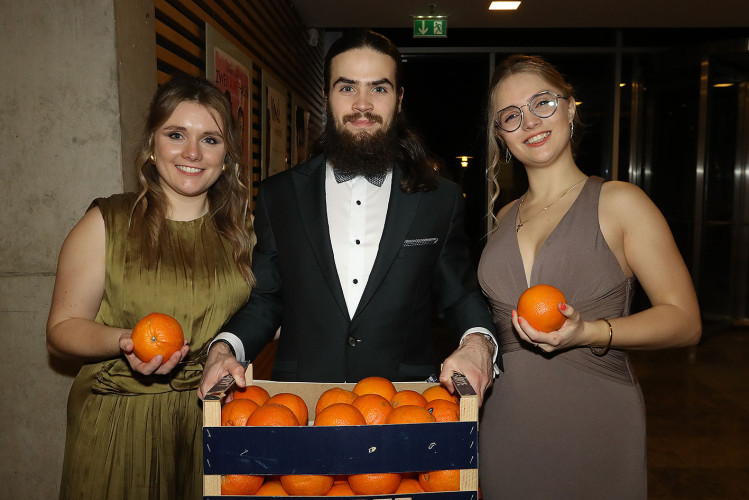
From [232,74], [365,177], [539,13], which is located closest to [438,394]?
[365,177]

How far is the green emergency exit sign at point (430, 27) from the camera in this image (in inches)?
279

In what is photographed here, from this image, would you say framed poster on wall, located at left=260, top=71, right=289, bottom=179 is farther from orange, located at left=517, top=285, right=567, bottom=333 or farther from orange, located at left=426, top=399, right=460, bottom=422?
orange, located at left=426, top=399, right=460, bottom=422

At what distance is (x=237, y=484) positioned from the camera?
1.07 m

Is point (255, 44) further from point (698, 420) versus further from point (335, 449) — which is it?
point (698, 420)

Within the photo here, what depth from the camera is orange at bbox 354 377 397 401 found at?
136 cm

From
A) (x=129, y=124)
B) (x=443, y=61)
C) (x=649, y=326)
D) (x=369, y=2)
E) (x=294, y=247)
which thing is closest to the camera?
(x=649, y=326)

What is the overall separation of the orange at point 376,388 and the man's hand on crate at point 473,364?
0.14 m

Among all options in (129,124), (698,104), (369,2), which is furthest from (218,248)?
(698,104)

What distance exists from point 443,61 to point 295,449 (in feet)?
29.5

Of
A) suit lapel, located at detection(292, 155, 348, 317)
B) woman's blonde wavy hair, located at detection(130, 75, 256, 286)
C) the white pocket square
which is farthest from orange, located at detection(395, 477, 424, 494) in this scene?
woman's blonde wavy hair, located at detection(130, 75, 256, 286)

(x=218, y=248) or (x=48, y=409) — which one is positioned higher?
(x=218, y=248)

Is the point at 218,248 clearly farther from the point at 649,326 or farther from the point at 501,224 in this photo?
the point at 649,326

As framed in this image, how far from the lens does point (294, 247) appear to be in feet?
6.46

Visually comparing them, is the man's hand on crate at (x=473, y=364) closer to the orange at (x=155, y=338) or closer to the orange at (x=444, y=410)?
the orange at (x=444, y=410)
